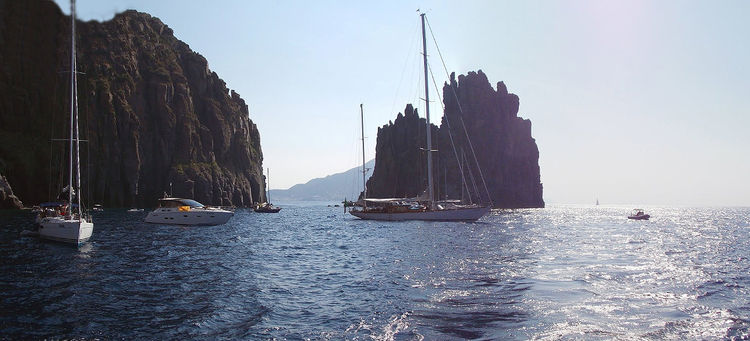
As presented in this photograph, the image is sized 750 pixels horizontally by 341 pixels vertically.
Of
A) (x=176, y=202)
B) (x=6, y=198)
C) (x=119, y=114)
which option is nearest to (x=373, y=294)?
(x=176, y=202)

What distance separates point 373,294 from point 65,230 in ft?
97.1

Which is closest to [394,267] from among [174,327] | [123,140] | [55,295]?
[174,327]

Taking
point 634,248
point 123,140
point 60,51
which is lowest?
point 634,248

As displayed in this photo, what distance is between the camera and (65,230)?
1453 inches

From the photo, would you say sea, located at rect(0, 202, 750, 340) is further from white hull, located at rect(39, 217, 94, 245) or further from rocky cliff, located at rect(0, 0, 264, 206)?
rocky cliff, located at rect(0, 0, 264, 206)

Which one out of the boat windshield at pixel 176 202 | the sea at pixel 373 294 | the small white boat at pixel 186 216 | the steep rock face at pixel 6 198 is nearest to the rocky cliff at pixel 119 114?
the steep rock face at pixel 6 198

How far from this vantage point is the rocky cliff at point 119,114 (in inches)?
5064

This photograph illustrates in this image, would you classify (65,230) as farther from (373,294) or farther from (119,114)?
(119,114)

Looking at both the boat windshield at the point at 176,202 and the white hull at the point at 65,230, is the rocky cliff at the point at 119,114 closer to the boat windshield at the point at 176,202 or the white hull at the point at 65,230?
the boat windshield at the point at 176,202

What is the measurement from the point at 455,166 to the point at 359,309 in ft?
580

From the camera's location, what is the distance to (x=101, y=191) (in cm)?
13575

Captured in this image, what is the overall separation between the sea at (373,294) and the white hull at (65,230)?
98 centimetres

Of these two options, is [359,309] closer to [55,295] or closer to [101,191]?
[55,295]

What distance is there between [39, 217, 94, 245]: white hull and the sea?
98 centimetres
